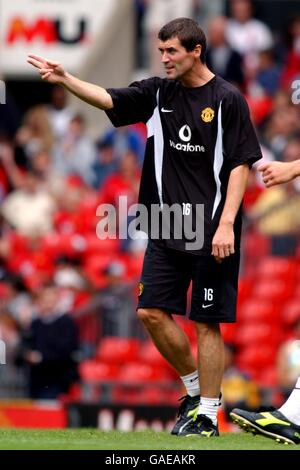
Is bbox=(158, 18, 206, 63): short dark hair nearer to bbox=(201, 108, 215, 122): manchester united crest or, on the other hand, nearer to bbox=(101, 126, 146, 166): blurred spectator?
bbox=(201, 108, 215, 122): manchester united crest

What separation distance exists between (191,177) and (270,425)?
1.62 m

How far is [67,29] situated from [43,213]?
2811 millimetres

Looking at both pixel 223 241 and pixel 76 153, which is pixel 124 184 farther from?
pixel 223 241

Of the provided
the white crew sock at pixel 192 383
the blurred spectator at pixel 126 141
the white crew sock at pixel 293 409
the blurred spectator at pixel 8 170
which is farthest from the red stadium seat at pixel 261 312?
the white crew sock at pixel 293 409

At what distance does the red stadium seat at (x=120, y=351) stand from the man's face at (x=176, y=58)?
307 inches

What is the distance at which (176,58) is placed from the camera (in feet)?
31.5

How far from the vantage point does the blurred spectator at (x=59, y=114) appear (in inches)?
824

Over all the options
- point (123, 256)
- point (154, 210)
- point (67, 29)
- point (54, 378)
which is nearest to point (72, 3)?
point (67, 29)

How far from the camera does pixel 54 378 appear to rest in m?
17.1

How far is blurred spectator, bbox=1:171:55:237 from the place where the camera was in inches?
787

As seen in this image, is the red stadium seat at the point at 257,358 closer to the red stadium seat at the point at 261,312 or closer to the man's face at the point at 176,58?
the red stadium seat at the point at 261,312

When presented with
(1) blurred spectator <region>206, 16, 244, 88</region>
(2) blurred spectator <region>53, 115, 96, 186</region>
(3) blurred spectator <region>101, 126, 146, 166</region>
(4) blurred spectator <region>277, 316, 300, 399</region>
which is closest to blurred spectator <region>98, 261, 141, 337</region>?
(4) blurred spectator <region>277, 316, 300, 399</region>
